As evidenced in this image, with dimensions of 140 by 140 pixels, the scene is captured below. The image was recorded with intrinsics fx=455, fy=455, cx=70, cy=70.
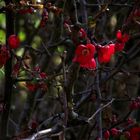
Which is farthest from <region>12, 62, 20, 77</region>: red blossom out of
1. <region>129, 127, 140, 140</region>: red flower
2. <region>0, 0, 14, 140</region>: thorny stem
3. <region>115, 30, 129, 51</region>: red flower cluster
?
<region>129, 127, 140, 140</region>: red flower

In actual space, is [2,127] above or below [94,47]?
below

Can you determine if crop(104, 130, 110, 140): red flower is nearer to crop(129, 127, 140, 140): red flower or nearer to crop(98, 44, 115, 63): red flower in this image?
crop(129, 127, 140, 140): red flower

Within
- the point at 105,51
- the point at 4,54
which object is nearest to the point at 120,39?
the point at 105,51

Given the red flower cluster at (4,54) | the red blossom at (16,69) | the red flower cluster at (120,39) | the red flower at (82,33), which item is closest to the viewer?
the red flower at (82,33)

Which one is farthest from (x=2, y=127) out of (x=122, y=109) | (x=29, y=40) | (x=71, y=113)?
(x=122, y=109)

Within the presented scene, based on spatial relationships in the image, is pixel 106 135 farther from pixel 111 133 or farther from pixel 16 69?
pixel 16 69

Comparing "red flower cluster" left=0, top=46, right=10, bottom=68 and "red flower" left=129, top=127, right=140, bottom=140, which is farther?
"red flower" left=129, top=127, right=140, bottom=140

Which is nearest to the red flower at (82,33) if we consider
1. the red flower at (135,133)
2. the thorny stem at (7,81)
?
the thorny stem at (7,81)

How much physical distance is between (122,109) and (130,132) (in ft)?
8.59

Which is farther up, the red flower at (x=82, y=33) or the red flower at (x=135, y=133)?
the red flower at (x=82, y=33)

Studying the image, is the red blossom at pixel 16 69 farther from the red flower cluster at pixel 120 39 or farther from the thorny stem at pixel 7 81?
the red flower cluster at pixel 120 39

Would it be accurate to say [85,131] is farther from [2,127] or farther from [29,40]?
[29,40]

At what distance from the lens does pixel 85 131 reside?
11.2 feet

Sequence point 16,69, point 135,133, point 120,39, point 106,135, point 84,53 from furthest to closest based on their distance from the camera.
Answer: point 135,133 < point 106,135 < point 16,69 < point 120,39 < point 84,53
